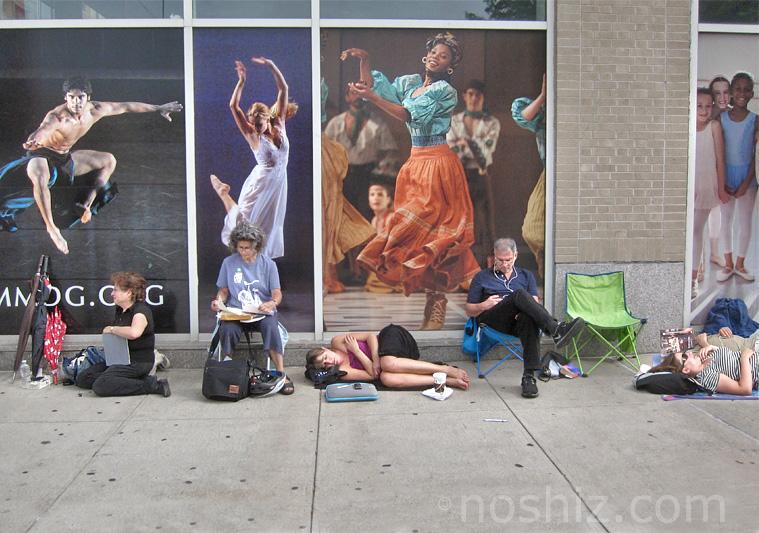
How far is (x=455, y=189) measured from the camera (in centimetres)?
661

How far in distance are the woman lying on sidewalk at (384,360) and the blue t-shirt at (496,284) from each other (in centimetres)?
65

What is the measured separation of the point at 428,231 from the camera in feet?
21.7

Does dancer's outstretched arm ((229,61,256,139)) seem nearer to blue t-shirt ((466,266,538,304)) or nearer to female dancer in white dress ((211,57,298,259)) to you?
female dancer in white dress ((211,57,298,259))

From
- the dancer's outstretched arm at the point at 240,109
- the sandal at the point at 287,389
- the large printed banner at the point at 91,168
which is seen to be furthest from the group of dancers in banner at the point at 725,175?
the large printed banner at the point at 91,168

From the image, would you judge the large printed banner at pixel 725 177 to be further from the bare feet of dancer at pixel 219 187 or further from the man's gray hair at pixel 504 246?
the bare feet of dancer at pixel 219 187

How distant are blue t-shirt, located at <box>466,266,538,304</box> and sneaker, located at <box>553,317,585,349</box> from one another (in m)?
0.51

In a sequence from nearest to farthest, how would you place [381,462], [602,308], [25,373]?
[381,462]
[25,373]
[602,308]

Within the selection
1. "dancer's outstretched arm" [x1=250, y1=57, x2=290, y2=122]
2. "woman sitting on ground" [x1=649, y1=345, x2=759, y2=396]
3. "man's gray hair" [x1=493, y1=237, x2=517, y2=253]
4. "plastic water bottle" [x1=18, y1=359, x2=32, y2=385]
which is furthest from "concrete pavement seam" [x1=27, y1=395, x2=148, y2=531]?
"woman sitting on ground" [x1=649, y1=345, x2=759, y2=396]

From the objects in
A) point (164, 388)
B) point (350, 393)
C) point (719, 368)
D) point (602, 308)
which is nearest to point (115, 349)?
point (164, 388)

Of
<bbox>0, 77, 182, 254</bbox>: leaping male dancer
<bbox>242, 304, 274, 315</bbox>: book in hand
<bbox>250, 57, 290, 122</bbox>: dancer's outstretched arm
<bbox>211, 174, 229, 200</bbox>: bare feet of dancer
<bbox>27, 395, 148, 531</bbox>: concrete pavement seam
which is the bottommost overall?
<bbox>27, 395, 148, 531</bbox>: concrete pavement seam

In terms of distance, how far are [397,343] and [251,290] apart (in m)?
1.28

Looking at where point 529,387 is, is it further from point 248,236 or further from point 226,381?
point 248,236

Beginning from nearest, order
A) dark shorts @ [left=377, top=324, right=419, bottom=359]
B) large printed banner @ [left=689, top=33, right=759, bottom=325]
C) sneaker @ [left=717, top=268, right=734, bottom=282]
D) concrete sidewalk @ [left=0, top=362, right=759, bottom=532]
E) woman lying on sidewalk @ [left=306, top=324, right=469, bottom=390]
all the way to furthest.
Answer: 1. concrete sidewalk @ [left=0, top=362, right=759, bottom=532]
2. woman lying on sidewalk @ [left=306, top=324, right=469, bottom=390]
3. dark shorts @ [left=377, top=324, right=419, bottom=359]
4. large printed banner @ [left=689, top=33, right=759, bottom=325]
5. sneaker @ [left=717, top=268, right=734, bottom=282]

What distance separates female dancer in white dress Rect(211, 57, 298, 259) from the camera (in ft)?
21.2
